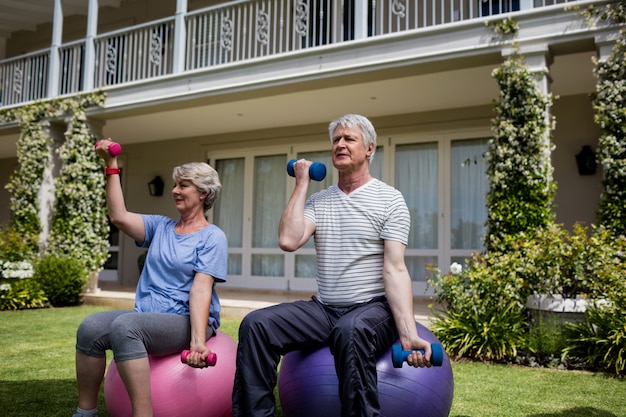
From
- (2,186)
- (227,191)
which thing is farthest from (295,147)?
A: (2,186)

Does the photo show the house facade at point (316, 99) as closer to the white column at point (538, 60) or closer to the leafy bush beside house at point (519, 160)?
the white column at point (538, 60)

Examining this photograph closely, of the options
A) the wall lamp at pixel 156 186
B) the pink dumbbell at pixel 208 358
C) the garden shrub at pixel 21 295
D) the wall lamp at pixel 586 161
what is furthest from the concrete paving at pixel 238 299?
the pink dumbbell at pixel 208 358

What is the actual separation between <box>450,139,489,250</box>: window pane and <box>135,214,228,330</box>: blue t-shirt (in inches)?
225

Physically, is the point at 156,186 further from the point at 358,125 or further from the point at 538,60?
the point at 358,125

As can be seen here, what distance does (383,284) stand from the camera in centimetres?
241

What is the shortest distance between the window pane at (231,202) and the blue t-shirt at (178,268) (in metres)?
7.11

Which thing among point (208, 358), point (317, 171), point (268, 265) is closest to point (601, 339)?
point (317, 171)

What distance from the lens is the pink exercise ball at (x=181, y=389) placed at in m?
2.39

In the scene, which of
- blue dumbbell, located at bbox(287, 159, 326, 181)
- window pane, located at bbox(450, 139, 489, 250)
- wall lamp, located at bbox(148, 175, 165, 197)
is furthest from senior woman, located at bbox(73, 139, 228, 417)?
wall lamp, located at bbox(148, 175, 165, 197)

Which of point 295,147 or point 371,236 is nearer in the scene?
point 371,236

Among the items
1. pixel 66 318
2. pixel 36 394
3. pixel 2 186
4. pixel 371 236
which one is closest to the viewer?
pixel 371 236

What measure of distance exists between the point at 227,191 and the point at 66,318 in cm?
394

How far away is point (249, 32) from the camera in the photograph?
7.68 metres

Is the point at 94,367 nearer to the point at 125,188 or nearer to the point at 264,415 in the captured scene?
the point at 264,415
